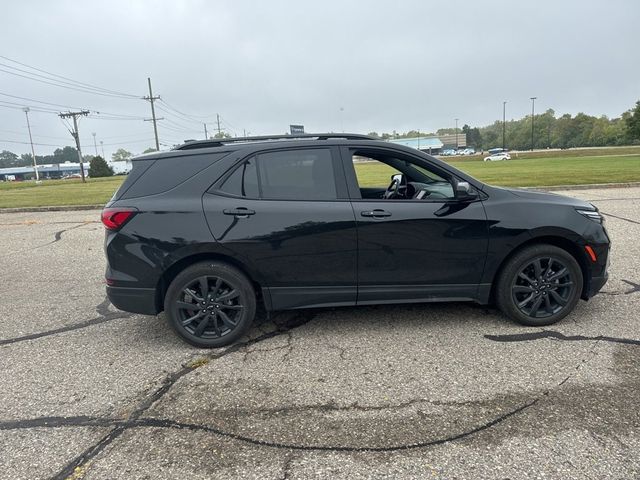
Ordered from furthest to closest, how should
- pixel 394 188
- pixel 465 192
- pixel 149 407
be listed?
pixel 394 188 < pixel 465 192 < pixel 149 407

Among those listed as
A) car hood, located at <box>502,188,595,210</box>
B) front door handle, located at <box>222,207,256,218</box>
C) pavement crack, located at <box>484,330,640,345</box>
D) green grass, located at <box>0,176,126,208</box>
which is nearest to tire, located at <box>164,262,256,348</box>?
front door handle, located at <box>222,207,256,218</box>

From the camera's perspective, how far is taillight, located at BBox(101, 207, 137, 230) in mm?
3461

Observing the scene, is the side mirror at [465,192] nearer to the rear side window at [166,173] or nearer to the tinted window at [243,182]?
the tinted window at [243,182]

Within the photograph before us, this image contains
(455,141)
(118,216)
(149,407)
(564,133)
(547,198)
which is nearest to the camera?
(149,407)

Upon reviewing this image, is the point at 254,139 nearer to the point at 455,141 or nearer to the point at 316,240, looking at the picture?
the point at 316,240

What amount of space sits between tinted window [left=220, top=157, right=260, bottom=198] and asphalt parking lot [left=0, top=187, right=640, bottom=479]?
52.6 inches

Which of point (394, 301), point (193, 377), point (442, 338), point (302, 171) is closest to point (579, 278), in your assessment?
point (442, 338)

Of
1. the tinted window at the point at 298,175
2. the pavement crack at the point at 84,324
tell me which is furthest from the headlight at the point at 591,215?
the pavement crack at the point at 84,324

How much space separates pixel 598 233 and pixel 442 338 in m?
1.74

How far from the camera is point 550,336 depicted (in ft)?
11.8

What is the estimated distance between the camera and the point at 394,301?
12.1ft

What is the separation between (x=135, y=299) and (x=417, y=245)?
249cm

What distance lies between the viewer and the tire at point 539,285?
3.69 m

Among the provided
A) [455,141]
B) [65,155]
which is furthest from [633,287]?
[65,155]
